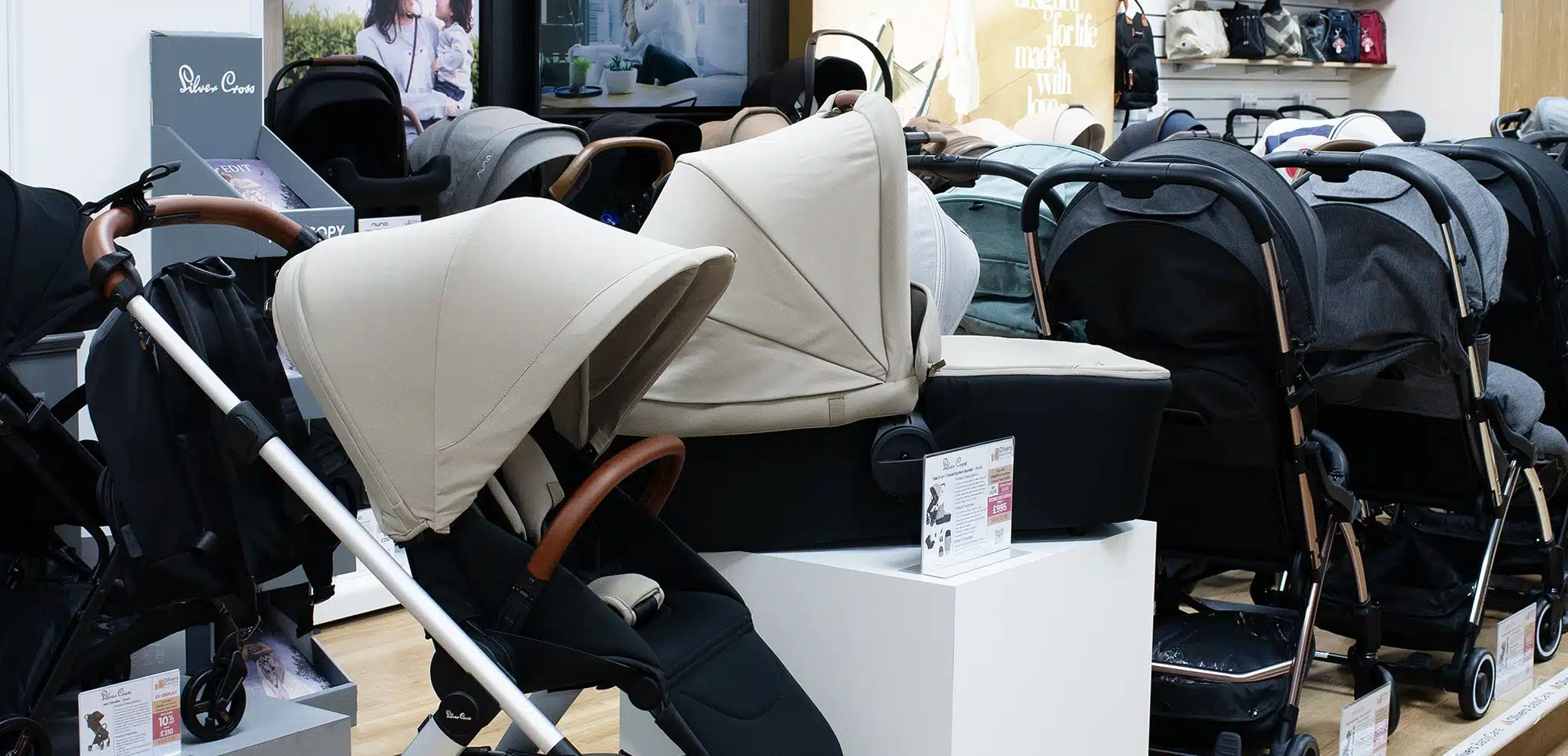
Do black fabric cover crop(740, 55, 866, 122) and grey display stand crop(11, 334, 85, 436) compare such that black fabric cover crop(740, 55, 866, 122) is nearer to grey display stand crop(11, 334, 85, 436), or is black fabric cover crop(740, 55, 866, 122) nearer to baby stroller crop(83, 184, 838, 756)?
grey display stand crop(11, 334, 85, 436)

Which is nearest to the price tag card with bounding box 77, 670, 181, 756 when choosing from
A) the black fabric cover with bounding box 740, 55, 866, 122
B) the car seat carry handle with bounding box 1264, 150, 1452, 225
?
the car seat carry handle with bounding box 1264, 150, 1452, 225

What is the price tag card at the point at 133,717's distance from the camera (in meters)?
1.90

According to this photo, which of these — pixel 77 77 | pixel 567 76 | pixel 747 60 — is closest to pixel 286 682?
pixel 77 77

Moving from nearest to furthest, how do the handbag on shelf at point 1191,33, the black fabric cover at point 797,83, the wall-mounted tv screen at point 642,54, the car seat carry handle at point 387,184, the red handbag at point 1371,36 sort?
the car seat carry handle at point 387,184 < the black fabric cover at point 797,83 < the wall-mounted tv screen at point 642,54 < the handbag on shelf at point 1191,33 < the red handbag at point 1371,36

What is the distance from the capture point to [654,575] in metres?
1.87

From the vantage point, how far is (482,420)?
1537 millimetres

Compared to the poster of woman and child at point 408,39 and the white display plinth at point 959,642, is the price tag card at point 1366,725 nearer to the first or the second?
the white display plinth at point 959,642

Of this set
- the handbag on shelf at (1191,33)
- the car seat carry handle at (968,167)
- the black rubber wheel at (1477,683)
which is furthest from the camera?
the handbag on shelf at (1191,33)

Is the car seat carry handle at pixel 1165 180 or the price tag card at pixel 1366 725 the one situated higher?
the car seat carry handle at pixel 1165 180

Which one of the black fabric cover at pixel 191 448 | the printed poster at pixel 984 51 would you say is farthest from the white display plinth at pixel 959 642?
the printed poster at pixel 984 51

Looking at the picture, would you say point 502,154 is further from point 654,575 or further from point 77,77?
point 654,575

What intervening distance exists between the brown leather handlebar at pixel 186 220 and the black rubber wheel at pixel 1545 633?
107 inches

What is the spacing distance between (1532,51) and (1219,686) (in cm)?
731

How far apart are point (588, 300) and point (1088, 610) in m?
0.91
